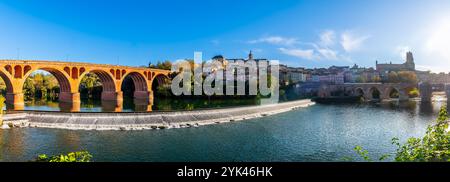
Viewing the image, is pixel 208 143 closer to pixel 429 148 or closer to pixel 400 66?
pixel 429 148

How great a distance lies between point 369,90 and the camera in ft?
327

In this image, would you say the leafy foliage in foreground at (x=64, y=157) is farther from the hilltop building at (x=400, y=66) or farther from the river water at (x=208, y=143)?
the hilltop building at (x=400, y=66)

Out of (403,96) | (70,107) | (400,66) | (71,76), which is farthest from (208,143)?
(400,66)

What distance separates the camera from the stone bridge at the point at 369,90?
93.9 m

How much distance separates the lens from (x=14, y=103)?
50656 mm

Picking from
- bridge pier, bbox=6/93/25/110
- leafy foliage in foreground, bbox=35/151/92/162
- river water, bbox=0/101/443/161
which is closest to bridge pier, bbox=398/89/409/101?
river water, bbox=0/101/443/161

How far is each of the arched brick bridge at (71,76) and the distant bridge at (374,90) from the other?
188ft

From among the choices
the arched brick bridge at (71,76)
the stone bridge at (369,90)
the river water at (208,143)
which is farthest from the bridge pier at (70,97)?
the stone bridge at (369,90)

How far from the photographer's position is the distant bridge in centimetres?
8869

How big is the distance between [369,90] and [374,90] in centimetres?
697

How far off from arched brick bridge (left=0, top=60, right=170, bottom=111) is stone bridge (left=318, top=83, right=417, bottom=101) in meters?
56.5
